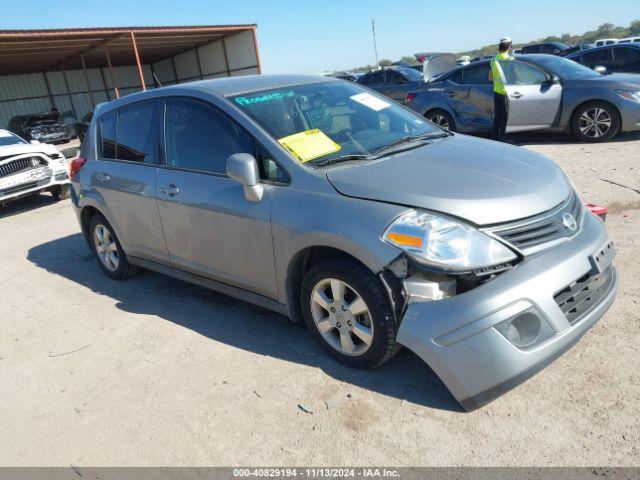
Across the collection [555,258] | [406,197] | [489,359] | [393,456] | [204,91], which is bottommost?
[393,456]

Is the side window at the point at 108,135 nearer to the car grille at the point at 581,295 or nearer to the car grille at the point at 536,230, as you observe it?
the car grille at the point at 536,230

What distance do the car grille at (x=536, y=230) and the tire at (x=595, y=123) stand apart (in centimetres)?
652

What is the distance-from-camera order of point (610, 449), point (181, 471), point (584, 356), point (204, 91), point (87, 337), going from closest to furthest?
point (610, 449), point (181, 471), point (584, 356), point (204, 91), point (87, 337)

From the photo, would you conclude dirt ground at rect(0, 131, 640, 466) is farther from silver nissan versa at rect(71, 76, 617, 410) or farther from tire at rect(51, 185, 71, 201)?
tire at rect(51, 185, 71, 201)

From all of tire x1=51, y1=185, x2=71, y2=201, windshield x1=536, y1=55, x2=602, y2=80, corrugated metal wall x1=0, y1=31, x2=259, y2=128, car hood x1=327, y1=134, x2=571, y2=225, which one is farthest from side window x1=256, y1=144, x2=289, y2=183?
corrugated metal wall x1=0, y1=31, x2=259, y2=128

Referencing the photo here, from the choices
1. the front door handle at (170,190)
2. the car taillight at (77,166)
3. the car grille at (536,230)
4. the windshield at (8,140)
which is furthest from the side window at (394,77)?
the car grille at (536,230)

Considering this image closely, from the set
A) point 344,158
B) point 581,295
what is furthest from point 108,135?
point 581,295

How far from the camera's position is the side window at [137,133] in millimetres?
4164

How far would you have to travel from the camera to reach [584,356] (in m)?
2.95

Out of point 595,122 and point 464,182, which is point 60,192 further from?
point 595,122

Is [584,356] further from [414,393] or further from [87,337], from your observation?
[87,337]

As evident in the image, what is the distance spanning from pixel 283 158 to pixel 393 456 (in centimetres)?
178

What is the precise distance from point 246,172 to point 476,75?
A: 7.57 meters

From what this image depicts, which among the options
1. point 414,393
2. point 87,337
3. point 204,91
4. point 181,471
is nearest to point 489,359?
point 414,393
